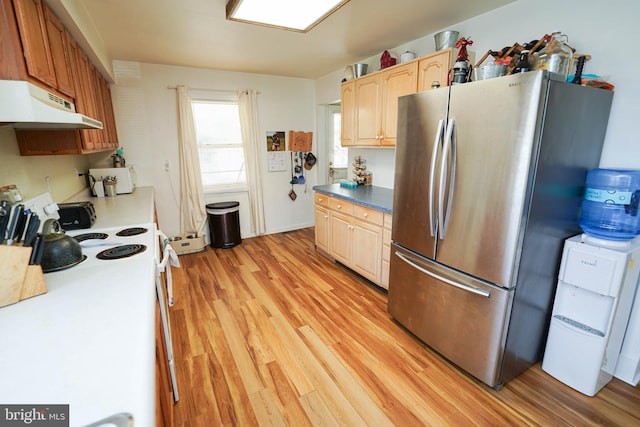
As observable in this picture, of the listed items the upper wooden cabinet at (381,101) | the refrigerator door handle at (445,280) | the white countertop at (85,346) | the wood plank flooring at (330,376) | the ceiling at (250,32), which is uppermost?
the ceiling at (250,32)

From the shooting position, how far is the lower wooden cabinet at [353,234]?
2729mm

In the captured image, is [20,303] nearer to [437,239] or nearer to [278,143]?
[437,239]

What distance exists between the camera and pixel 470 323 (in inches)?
69.1

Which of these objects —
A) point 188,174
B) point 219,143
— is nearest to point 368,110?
point 219,143

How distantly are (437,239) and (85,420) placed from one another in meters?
1.82

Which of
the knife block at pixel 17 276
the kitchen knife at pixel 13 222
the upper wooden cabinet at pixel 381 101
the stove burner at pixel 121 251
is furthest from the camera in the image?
the upper wooden cabinet at pixel 381 101

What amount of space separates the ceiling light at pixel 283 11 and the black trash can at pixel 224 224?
258 centimetres

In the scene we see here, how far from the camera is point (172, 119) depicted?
3.80m

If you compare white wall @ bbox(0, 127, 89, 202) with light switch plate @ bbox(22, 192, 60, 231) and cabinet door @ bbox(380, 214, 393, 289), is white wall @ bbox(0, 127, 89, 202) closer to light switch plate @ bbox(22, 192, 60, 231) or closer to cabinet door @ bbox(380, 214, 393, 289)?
light switch plate @ bbox(22, 192, 60, 231)

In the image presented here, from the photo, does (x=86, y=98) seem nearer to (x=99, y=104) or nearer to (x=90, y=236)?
(x=99, y=104)

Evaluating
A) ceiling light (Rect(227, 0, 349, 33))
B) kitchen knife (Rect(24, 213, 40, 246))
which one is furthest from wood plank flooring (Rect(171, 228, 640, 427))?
ceiling light (Rect(227, 0, 349, 33))

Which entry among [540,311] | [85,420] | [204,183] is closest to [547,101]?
[540,311]

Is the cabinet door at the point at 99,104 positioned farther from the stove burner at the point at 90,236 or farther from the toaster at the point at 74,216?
the stove burner at the point at 90,236

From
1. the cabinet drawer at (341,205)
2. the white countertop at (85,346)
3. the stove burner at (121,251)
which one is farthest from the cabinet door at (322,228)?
the white countertop at (85,346)
